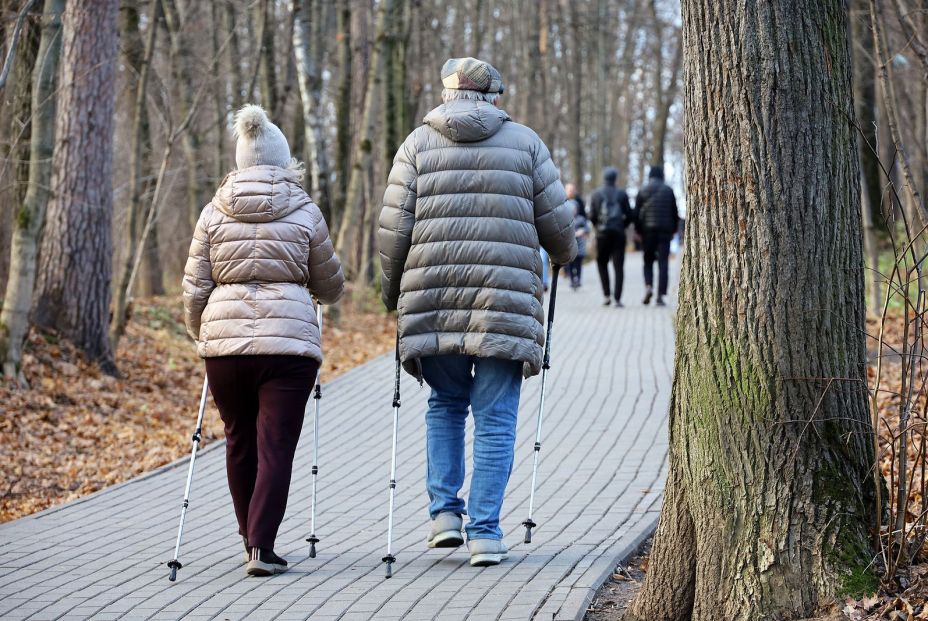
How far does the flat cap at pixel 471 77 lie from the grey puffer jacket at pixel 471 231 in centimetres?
10

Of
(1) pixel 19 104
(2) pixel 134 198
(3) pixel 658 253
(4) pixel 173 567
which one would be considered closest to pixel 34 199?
(1) pixel 19 104

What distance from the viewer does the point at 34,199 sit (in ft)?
36.2

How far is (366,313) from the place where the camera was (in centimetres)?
2061

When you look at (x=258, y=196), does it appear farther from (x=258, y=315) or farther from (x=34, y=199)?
(x=34, y=199)

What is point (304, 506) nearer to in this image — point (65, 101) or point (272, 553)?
point (272, 553)

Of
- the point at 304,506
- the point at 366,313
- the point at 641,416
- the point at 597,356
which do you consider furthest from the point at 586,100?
the point at 304,506

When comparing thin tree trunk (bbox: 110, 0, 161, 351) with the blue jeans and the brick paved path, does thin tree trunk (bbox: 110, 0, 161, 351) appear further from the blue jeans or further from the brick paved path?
the blue jeans

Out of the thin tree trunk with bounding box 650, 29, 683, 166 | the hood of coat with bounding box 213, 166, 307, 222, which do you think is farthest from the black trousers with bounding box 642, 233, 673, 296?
the thin tree trunk with bounding box 650, 29, 683, 166

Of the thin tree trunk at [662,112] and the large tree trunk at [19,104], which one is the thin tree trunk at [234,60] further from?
the thin tree trunk at [662,112]

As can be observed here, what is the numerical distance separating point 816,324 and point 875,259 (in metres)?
9.82

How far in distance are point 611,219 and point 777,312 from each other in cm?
1493

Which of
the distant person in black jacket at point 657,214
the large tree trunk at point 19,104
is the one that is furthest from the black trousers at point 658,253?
the large tree trunk at point 19,104

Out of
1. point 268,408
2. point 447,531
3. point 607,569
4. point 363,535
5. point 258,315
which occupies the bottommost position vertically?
point 363,535

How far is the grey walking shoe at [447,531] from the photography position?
229 inches
